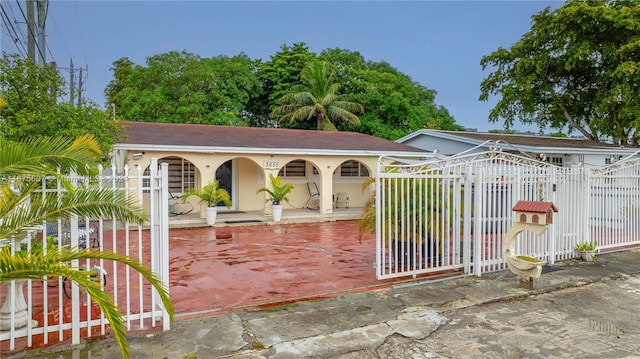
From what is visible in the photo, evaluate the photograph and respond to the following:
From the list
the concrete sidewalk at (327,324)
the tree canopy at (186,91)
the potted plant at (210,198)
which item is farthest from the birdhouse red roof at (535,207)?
the tree canopy at (186,91)

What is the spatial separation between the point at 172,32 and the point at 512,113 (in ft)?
74.1

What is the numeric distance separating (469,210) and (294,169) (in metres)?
10.7

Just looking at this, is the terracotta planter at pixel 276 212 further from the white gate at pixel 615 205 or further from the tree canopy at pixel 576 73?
the tree canopy at pixel 576 73

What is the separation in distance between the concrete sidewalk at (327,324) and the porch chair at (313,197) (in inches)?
418

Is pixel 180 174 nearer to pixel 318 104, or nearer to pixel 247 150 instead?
pixel 247 150

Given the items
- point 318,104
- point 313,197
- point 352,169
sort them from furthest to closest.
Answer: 1. point 318,104
2. point 352,169
3. point 313,197

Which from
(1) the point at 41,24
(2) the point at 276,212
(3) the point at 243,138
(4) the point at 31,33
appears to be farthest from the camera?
(3) the point at 243,138

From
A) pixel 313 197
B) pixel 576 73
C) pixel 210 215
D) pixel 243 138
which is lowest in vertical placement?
pixel 210 215

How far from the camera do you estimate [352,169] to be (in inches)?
712

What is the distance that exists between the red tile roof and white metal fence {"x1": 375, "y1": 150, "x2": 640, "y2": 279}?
830cm

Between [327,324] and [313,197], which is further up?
[313,197]

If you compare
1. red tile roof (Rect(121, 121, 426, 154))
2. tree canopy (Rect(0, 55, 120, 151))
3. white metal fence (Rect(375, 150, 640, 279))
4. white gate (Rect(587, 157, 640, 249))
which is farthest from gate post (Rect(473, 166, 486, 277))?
red tile roof (Rect(121, 121, 426, 154))

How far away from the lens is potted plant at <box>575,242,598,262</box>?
8016mm

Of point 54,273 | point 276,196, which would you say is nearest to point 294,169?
point 276,196
